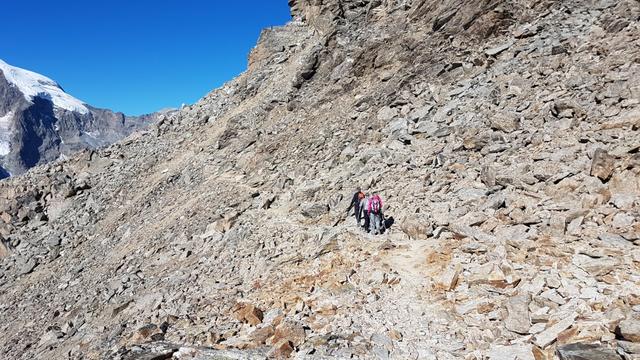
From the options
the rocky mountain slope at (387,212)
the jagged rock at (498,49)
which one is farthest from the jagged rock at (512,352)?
the jagged rock at (498,49)

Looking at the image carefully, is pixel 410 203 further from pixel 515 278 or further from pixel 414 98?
pixel 414 98

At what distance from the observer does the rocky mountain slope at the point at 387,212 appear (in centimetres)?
907

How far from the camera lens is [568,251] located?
973cm

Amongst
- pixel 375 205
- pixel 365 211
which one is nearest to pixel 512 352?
pixel 375 205

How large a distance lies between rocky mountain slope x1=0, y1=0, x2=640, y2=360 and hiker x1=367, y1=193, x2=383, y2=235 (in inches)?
17.8

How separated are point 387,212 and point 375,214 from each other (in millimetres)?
1226

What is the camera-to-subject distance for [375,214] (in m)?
13.8

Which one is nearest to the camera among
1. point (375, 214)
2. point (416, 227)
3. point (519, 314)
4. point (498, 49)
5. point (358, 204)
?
point (519, 314)

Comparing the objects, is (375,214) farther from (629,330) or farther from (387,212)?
(629,330)

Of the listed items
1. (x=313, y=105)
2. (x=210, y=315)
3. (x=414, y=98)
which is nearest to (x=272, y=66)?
(x=313, y=105)

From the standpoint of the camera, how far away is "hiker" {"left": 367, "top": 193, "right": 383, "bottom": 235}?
13609 mm

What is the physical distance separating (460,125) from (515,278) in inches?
357

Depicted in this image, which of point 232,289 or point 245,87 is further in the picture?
point 245,87

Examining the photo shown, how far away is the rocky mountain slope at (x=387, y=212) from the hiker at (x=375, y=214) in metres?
0.45
